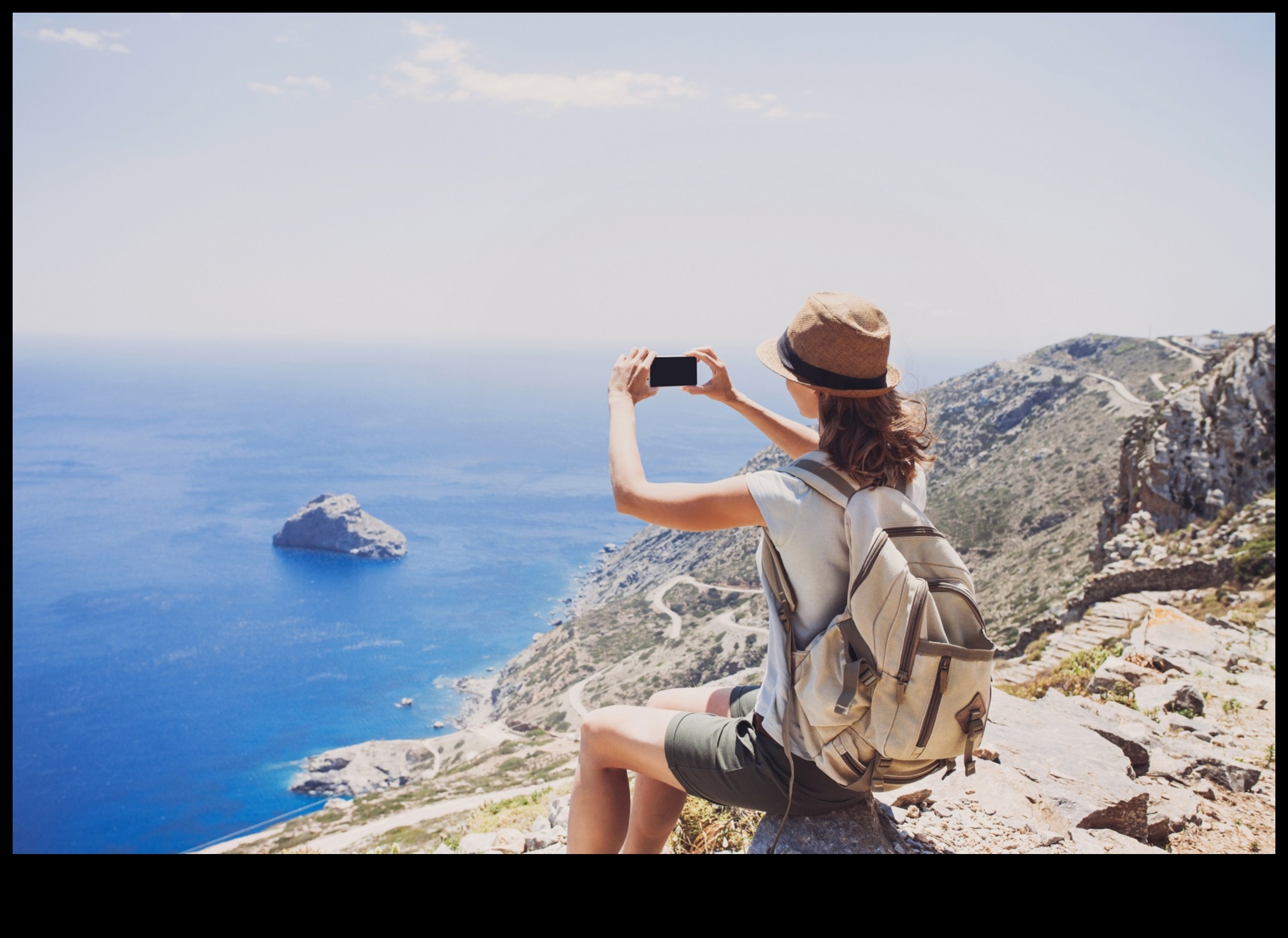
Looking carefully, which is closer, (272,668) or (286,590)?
(272,668)

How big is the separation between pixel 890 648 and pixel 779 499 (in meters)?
0.52

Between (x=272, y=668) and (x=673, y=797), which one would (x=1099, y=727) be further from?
(x=272, y=668)

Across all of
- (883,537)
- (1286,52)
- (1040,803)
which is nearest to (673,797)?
(883,537)

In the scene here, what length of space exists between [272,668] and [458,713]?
26207 millimetres

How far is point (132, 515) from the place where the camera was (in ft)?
417

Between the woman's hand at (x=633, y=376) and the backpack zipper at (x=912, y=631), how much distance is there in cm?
103

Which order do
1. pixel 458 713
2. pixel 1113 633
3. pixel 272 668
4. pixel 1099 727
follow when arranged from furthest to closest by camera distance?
pixel 272 668, pixel 458 713, pixel 1113 633, pixel 1099 727

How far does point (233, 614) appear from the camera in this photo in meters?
98.1

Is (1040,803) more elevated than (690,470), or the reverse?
(1040,803)

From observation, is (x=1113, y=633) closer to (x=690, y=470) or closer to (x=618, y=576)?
(x=618, y=576)

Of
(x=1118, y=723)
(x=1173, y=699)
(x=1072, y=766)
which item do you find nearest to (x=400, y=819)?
(x=1173, y=699)

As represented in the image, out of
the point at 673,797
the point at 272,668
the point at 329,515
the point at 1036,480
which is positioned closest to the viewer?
the point at 673,797

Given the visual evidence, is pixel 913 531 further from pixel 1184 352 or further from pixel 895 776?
pixel 1184 352
